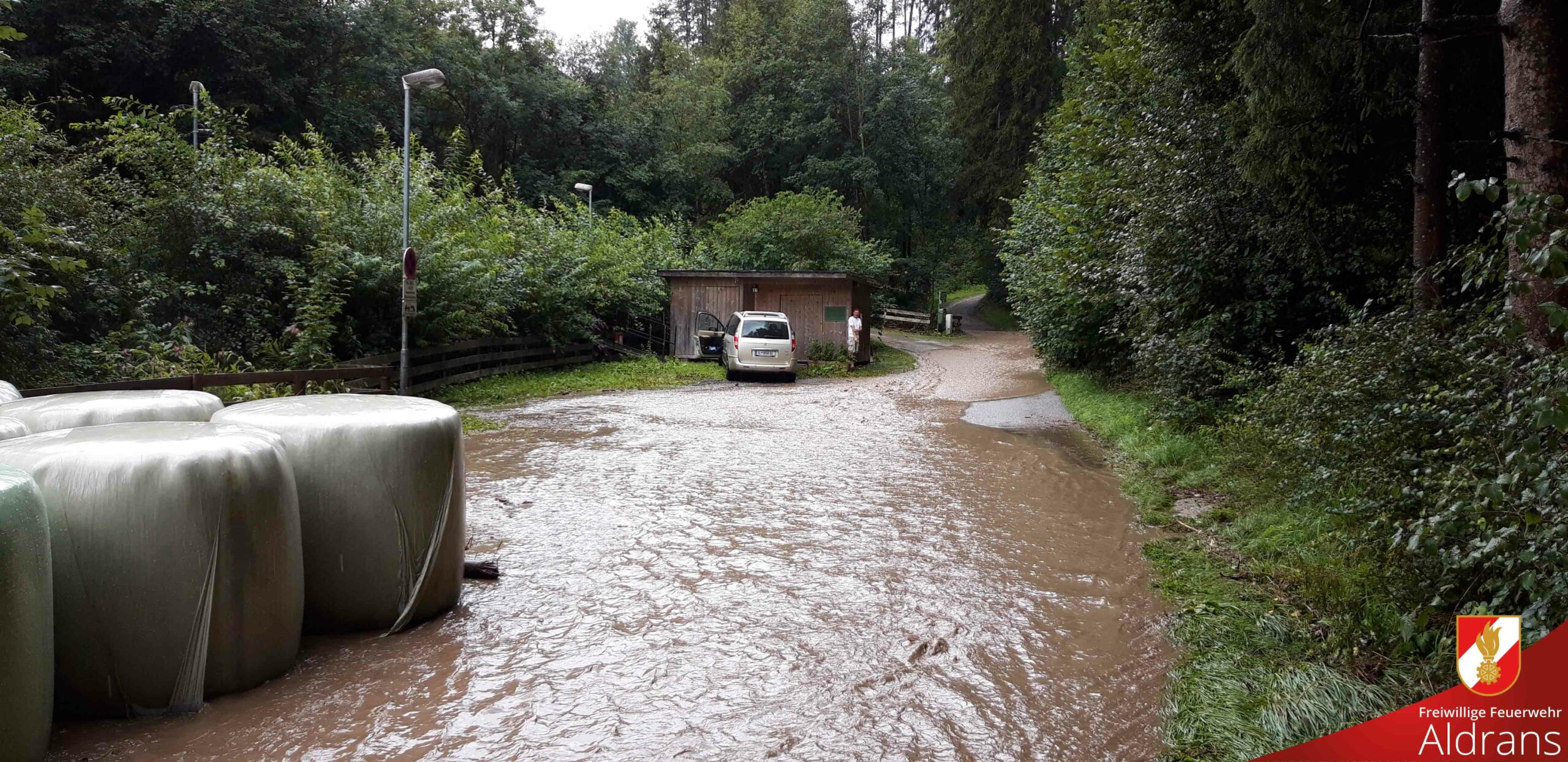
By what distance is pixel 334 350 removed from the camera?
15242mm

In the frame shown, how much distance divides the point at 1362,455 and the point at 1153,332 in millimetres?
6390

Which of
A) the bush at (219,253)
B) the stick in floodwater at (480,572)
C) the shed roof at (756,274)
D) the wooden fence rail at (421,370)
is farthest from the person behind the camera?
the shed roof at (756,274)

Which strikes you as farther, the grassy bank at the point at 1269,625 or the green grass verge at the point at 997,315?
the green grass verge at the point at 997,315

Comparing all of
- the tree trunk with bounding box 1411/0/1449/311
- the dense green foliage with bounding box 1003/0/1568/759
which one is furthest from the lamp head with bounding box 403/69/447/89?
the tree trunk with bounding box 1411/0/1449/311

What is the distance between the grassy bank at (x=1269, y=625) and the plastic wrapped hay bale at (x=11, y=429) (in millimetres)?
5410

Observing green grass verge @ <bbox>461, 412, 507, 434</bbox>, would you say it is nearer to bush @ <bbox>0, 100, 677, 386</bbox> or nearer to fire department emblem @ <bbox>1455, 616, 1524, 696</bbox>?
bush @ <bbox>0, 100, 677, 386</bbox>

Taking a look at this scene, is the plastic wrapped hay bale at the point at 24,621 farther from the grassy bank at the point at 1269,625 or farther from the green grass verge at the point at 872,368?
the green grass verge at the point at 872,368

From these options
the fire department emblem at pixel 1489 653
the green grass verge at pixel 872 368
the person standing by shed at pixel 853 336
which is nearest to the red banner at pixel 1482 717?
the fire department emblem at pixel 1489 653

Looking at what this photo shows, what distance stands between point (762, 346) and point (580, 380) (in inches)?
173

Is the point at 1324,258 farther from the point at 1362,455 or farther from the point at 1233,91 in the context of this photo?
the point at 1362,455

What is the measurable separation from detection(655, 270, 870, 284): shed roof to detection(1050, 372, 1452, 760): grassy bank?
1849 centimetres

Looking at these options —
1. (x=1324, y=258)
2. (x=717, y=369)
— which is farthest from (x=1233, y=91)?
(x=717, y=369)

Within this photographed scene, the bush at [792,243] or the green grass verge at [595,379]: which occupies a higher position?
the bush at [792,243]

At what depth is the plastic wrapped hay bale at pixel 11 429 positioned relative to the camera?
4.32m
